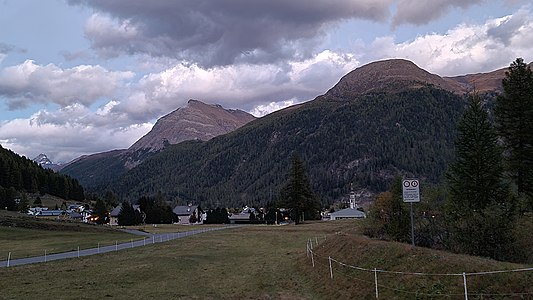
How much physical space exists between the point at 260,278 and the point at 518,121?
28040 millimetres

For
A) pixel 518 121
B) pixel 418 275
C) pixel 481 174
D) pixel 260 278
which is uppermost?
pixel 518 121

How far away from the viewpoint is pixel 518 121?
142ft

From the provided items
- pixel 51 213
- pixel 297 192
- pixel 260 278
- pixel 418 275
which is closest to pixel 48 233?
pixel 297 192

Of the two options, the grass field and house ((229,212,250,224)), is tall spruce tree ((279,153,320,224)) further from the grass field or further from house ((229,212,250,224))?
house ((229,212,250,224))

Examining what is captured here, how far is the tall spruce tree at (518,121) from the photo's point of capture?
139 feet

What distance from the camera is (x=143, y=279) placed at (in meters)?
30.5

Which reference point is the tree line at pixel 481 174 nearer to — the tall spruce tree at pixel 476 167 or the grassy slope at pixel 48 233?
the tall spruce tree at pixel 476 167

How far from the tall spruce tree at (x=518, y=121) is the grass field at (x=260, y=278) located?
19.2 m

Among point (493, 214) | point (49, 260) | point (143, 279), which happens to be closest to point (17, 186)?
point (49, 260)

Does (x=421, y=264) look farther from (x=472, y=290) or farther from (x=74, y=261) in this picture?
(x=74, y=261)

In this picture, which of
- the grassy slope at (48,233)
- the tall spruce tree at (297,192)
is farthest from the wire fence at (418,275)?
the tall spruce tree at (297,192)

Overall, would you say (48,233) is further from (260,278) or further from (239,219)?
(239,219)

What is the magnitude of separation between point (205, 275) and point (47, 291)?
33.0ft

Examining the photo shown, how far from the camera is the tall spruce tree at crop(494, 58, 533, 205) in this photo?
42438mm
